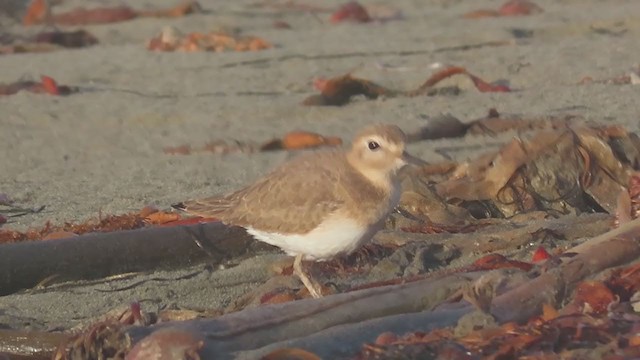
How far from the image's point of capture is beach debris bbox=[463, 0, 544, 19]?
39.8ft

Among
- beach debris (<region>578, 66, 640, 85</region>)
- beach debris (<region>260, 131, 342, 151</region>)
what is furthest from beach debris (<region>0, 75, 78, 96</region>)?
beach debris (<region>578, 66, 640, 85</region>)

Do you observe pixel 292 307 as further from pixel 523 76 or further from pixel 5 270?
pixel 523 76

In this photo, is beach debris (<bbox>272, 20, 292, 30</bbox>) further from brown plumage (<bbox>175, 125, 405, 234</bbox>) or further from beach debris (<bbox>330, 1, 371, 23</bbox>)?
brown plumage (<bbox>175, 125, 405, 234</bbox>)

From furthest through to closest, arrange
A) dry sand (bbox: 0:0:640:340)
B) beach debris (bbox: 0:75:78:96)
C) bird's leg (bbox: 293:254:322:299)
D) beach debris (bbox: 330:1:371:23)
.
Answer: beach debris (bbox: 330:1:371:23) < beach debris (bbox: 0:75:78:96) < dry sand (bbox: 0:0:640:340) < bird's leg (bbox: 293:254:322:299)

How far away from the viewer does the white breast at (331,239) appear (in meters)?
4.74

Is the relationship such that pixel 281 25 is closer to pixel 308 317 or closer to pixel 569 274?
pixel 569 274

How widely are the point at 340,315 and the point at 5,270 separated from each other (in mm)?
1618

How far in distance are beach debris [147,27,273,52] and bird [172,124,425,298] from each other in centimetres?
572

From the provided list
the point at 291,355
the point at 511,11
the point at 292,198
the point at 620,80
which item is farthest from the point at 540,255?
the point at 511,11

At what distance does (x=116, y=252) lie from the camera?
5133mm

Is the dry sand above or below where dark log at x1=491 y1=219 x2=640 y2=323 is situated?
above

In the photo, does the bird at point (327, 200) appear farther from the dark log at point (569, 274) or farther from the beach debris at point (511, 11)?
the beach debris at point (511, 11)

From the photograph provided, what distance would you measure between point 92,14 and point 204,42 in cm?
223

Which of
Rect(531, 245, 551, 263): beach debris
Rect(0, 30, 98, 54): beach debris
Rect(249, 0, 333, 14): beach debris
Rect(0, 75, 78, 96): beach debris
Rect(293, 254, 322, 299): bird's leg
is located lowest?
Rect(531, 245, 551, 263): beach debris
